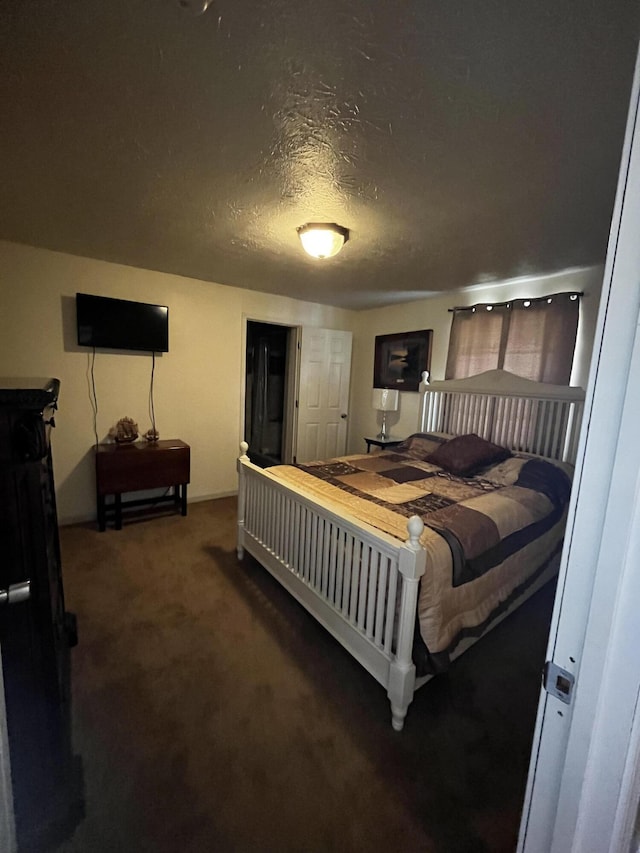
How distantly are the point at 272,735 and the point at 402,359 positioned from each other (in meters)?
3.71

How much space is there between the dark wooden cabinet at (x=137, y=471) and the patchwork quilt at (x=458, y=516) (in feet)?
4.20

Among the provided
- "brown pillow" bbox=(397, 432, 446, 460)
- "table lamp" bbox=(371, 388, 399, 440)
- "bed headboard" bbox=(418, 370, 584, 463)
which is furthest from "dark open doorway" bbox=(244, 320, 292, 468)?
"bed headboard" bbox=(418, 370, 584, 463)

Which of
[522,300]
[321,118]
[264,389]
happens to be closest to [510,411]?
[522,300]

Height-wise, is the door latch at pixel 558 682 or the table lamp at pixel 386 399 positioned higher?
the table lamp at pixel 386 399

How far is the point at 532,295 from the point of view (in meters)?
3.11

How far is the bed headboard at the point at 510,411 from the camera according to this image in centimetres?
287

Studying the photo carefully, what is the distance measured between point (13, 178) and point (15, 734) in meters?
2.36

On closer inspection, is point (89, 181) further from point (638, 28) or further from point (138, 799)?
point (138, 799)

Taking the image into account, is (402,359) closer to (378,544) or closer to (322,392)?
(322,392)

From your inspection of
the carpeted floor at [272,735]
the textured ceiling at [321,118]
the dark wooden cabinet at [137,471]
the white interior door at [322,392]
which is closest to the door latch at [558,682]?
the carpeted floor at [272,735]

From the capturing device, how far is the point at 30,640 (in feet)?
3.33

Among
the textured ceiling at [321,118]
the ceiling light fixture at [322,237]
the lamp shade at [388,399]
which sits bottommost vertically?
the lamp shade at [388,399]

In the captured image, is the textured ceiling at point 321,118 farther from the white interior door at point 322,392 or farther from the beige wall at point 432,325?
the white interior door at point 322,392

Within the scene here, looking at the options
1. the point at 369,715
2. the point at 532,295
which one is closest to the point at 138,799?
the point at 369,715
